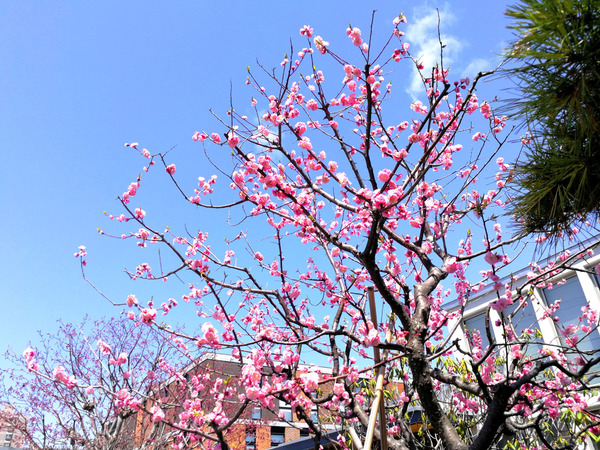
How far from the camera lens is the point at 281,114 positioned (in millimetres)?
4277

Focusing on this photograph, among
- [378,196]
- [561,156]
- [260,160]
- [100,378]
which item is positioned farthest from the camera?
[100,378]

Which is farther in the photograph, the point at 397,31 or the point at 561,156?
the point at 397,31

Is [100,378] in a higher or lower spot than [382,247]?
lower

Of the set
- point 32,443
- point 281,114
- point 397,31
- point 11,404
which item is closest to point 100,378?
point 32,443

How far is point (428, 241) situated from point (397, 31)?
2.60 m

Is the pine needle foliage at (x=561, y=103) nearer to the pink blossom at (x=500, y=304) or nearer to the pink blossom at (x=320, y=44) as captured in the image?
the pink blossom at (x=500, y=304)

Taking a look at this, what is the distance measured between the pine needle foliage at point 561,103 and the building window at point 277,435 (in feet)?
70.0

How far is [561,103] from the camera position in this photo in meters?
2.60

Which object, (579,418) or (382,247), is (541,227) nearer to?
(382,247)

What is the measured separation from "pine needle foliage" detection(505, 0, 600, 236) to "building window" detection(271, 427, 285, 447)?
21.3 meters

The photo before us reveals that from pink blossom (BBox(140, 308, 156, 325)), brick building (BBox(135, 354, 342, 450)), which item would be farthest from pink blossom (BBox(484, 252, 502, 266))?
brick building (BBox(135, 354, 342, 450))

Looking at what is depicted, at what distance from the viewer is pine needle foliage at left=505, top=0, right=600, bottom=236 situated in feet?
7.81

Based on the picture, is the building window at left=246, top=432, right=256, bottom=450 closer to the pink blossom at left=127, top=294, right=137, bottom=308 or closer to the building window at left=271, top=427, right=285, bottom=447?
the building window at left=271, top=427, right=285, bottom=447

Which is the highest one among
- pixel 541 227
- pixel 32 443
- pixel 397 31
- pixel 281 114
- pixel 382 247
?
pixel 397 31
